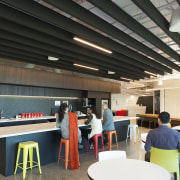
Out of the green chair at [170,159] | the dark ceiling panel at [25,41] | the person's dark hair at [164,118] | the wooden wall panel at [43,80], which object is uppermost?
the dark ceiling panel at [25,41]

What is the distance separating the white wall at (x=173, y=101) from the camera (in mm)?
12101

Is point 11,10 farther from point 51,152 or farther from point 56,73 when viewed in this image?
point 56,73

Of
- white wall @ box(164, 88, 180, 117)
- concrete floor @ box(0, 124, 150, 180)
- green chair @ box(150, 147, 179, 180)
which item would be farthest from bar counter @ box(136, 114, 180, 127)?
green chair @ box(150, 147, 179, 180)

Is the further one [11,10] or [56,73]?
[56,73]

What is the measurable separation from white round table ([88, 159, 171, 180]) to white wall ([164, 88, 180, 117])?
11244 mm

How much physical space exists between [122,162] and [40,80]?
222 inches

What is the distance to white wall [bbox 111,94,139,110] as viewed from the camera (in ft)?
56.0

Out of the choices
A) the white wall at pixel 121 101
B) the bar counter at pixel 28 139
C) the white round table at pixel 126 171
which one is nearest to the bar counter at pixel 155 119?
the white wall at pixel 121 101

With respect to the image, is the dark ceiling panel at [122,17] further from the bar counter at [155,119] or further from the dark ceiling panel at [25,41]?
the bar counter at [155,119]

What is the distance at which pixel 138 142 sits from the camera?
674 centimetres

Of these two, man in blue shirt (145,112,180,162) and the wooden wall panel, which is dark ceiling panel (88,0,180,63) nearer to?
man in blue shirt (145,112,180,162)

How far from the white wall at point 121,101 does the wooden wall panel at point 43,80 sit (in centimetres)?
740

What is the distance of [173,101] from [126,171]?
464 inches

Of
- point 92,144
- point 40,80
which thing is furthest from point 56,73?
point 92,144
